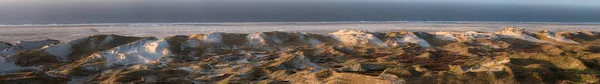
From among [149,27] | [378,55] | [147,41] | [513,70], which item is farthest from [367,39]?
[149,27]

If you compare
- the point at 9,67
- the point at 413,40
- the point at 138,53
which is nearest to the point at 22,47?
the point at 9,67

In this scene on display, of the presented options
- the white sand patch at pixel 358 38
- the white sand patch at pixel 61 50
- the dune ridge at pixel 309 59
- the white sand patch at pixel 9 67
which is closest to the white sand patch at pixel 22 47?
the dune ridge at pixel 309 59

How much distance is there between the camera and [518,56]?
57469mm

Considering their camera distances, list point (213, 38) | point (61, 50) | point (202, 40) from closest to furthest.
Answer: point (61, 50)
point (202, 40)
point (213, 38)

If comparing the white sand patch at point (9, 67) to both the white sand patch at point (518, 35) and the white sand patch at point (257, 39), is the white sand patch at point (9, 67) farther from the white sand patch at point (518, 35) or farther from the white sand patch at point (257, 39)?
the white sand patch at point (518, 35)

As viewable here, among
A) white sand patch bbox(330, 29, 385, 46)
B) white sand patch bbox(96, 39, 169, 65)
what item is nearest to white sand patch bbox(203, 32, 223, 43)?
white sand patch bbox(96, 39, 169, 65)

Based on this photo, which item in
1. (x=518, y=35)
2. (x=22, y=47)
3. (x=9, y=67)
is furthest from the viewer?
(x=518, y=35)

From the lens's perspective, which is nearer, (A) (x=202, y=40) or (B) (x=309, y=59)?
(B) (x=309, y=59)

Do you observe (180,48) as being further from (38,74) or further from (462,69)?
(462,69)

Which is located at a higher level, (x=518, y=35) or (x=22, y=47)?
(x=22, y=47)

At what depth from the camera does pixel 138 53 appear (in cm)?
6412

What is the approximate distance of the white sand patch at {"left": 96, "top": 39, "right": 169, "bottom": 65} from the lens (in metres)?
60.2

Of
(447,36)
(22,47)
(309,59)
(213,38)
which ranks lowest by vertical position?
(447,36)

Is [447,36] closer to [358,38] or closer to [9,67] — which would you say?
[358,38]
